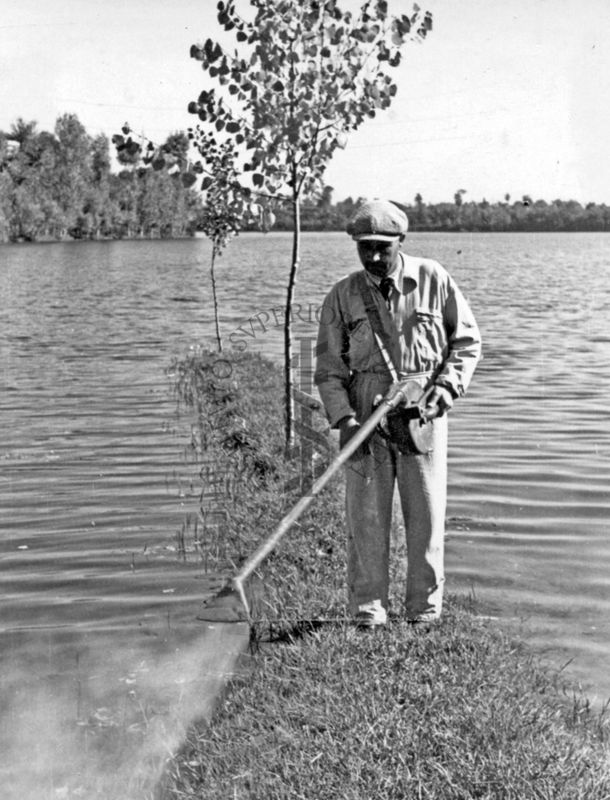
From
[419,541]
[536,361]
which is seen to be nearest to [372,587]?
[419,541]

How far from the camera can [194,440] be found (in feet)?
41.1

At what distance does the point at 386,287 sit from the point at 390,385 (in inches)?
18.8

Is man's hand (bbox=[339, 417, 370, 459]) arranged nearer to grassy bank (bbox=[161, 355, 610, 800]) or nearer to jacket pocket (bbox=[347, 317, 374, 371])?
jacket pocket (bbox=[347, 317, 374, 371])

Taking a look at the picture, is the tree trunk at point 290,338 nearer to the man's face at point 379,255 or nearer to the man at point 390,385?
the man at point 390,385

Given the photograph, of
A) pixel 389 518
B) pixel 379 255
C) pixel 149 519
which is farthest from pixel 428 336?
pixel 149 519

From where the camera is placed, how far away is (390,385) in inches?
208

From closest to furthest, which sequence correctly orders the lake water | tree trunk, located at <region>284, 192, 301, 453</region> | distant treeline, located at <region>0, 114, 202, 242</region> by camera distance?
1. the lake water
2. tree trunk, located at <region>284, 192, 301, 453</region>
3. distant treeline, located at <region>0, 114, 202, 242</region>

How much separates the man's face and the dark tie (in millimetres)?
45

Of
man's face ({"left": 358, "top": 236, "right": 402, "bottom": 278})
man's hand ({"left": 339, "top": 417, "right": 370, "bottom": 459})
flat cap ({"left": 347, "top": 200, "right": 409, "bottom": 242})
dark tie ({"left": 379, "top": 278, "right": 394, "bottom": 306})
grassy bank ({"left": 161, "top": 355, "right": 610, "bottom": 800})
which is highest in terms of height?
flat cap ({"left": 347, "top": 200, "right": 409, "bottom": 242})

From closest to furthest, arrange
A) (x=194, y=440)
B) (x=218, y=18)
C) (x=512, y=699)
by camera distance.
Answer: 1. (x=512, y=699)
2. (x=218, y=18)
3. (x=194, y=440)

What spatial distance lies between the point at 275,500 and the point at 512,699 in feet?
13.6

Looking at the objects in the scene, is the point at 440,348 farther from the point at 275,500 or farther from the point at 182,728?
the point at 275,500

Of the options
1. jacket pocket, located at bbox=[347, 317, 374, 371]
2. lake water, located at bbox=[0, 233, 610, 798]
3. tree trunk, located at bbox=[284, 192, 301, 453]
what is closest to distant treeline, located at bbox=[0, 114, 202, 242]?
lake water, located at bbox=[0, 233, 610, 798]

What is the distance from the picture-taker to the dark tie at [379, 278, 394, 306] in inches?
207
